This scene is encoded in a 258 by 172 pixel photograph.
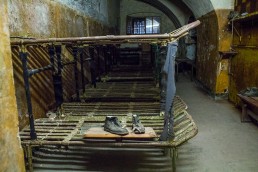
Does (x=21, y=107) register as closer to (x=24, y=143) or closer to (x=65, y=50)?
(x=24, y=143)

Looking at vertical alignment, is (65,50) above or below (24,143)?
above

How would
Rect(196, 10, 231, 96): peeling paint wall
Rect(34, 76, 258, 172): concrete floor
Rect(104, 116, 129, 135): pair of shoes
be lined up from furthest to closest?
Rect(196, 10, 231, 96): peeling paint wall, Rect(34, 76, 258, 172): concrete floor, Rect(104, 116, 129, 135): pair of shoes

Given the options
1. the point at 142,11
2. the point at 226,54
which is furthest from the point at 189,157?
the point at 142,11

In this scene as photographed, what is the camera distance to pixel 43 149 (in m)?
3.68

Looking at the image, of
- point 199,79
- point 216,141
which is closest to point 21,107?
point 216,141

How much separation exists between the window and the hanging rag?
13.7 m

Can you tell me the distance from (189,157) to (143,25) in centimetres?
1366

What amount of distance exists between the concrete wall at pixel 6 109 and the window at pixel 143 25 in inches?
572

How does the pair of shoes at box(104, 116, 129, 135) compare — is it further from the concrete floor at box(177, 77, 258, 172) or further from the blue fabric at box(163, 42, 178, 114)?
the concrete floor at box(177, 77, 258, 172)

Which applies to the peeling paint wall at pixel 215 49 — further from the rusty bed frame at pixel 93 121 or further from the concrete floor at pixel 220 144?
the rusty bed frame at pixel 93 121

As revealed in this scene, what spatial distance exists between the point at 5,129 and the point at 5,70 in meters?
0.44

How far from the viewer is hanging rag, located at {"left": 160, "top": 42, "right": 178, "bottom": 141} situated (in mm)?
2592

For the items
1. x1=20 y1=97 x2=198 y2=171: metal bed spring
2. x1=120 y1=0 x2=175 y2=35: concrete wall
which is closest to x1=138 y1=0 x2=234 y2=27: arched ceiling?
x1=20 y1=97 x2=198 y2=171: metal bed spring

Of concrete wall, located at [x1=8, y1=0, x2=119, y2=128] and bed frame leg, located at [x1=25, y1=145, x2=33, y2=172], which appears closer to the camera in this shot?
bed frame leg, located at [x1=25, y1=145, x2=33, y2=172]
